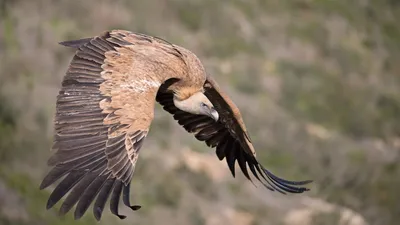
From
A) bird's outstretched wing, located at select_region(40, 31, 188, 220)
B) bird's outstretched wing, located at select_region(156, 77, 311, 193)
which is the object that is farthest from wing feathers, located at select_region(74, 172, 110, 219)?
bird's outstretched wing, located at select_region(156, 77, 311, 193)

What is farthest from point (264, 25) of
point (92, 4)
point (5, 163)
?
point (5, 163)

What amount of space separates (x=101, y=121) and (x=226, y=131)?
276 cm

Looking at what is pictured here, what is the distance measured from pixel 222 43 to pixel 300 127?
141 inches

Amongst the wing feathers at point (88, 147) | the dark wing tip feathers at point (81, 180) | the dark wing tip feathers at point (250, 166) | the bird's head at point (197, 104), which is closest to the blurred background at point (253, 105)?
the dark wing tip feathers at point (250, 166)

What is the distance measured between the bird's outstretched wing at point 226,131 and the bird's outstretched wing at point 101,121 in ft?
3.80

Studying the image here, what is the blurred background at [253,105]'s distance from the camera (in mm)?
17484

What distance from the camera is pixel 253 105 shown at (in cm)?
2538

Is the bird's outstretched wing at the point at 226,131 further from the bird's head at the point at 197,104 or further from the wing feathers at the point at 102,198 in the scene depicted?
the wing feathers at the point at 102,198

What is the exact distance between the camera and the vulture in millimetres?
8445

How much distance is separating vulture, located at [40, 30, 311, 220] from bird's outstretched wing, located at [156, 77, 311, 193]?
2 cm

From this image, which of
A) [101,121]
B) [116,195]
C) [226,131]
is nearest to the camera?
[116,195]

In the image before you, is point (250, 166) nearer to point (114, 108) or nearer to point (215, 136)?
point (215, 136)

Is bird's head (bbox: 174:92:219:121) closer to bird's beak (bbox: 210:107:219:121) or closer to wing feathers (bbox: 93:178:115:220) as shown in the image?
bird's beak (bbox: 210:107:219:121)

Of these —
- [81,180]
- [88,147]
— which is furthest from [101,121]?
[81,180]
